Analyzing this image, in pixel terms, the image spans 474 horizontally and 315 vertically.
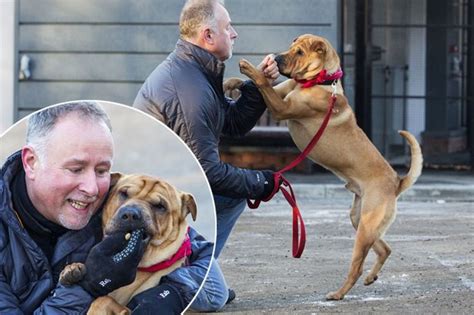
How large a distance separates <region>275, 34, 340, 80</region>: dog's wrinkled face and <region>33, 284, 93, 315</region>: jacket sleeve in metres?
3.32

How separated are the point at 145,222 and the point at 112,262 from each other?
0.51 feet

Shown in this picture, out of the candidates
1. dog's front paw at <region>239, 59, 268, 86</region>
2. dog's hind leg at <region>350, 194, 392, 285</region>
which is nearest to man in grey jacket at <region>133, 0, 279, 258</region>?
dog's front paw at <region>239, 59, 268, 86</region>

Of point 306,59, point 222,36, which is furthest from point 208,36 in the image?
point 306,59

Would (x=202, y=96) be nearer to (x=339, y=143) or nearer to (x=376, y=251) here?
(x=339, y=143)

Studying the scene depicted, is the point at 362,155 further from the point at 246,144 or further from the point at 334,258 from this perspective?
the point at 246,144

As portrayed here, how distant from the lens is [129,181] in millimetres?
3660

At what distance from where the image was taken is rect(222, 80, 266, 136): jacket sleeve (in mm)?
6457

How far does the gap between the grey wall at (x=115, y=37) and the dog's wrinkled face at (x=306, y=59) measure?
8.05 m

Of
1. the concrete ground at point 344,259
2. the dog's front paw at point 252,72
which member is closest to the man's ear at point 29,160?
the dog's front paw at point 252,72

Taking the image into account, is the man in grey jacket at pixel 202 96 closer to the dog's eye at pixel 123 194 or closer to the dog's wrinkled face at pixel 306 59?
the dog's wrinkled face at pixel 306 59

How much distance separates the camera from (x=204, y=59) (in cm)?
575

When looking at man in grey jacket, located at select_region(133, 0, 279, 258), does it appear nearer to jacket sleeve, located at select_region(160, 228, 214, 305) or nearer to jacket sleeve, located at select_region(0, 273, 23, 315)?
jacket sleeve, located at select_region(160, 228, 214, 305)

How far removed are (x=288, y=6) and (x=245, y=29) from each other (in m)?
0.63

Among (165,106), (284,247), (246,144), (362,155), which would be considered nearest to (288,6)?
(246,144)
